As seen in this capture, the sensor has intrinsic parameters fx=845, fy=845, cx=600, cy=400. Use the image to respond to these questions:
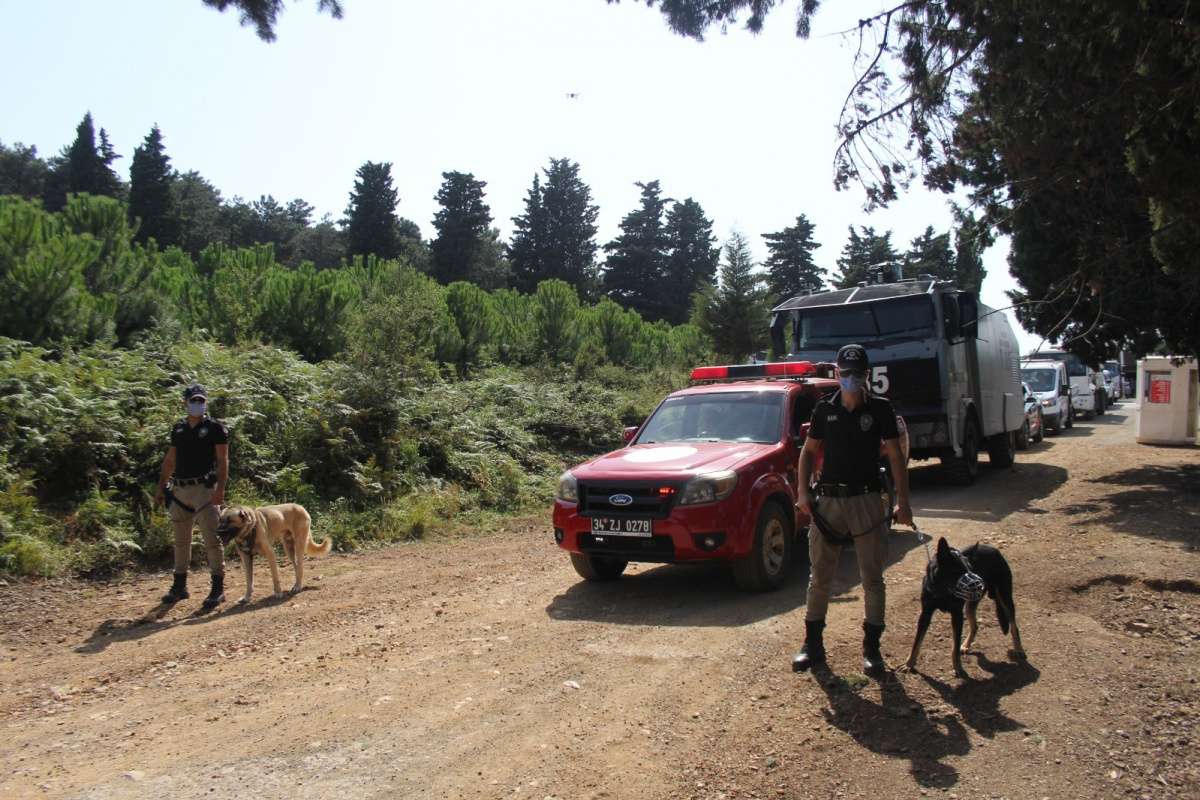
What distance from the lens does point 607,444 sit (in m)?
18.5

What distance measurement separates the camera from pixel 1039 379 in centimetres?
2441

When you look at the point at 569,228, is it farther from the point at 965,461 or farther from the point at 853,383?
the point at 853,383

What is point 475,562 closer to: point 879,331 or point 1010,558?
point 1010,558

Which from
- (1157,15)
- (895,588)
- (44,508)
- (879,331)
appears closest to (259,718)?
(895,588)

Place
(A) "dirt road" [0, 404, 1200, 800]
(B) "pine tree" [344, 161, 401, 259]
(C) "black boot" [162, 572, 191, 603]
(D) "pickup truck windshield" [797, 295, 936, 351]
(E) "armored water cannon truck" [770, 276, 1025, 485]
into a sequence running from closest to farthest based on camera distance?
(A) "dirt road" [0, 404, 1200, 800]
(C) "black boot" [162, 572, 191, 603]
(E) "armored water cannon truck" [770, 276, 1025, 485]
(D) "pickup truck windshield" [797, 295, 936, 351]
(B) "pine tree" [344, 161, 401, 259]

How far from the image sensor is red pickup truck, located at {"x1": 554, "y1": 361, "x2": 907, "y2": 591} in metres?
6.83

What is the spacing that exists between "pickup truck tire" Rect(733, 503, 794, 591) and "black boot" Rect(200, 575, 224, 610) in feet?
15.2

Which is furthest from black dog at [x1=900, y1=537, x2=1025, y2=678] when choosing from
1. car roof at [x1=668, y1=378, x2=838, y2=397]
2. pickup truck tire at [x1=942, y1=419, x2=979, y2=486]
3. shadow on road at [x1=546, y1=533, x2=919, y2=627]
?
pickup truck tire at [x1=942, y1=419, x2=979, y2=486]

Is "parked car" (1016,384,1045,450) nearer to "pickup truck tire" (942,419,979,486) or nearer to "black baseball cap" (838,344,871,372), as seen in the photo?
"pickup truck tire" (942,419,979,486)

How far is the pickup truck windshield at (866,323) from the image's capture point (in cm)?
1323

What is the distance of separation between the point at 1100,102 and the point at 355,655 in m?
6.87

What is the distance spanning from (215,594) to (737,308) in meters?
25.0

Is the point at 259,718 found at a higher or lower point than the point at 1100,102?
lower

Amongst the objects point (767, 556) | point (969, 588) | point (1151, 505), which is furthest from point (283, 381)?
point (1151, 505)
